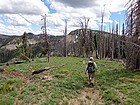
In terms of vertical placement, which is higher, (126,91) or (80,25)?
(80,25)

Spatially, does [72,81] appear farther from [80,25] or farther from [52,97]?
[80,25]

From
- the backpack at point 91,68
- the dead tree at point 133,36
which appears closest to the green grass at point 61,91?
the backpack at point 91,68

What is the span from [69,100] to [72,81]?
15.5 ft

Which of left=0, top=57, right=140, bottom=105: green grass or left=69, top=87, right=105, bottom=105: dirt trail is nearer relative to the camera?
left=0, top=57, right=140, bottom=105: green grass

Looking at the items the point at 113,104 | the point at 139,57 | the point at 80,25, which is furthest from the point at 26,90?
the point at 80,25

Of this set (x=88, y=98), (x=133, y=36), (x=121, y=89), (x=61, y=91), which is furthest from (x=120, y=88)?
(x=133, y=36)

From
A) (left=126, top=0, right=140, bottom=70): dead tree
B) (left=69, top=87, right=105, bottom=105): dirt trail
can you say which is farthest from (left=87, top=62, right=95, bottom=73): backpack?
(left=126, top=0, right=140, bottom=70): dead tree

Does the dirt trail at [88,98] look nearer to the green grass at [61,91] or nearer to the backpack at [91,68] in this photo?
the green grass at [61,91]

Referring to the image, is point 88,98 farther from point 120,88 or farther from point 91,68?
point 91,68

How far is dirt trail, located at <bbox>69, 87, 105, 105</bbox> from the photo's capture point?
640 inches

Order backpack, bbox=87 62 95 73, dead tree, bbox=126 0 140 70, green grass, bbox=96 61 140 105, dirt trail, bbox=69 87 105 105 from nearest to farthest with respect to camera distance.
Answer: dirt trail, bbox=69 87 105 105
green grass, bbox=96 61 140 105
backpack, bbox=87 62 95 73
dead tree, bbox=126 0 140 70

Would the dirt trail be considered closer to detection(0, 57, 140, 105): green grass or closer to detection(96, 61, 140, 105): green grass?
detection(0, 57, 140, 105): green grass

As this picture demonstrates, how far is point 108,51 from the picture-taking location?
312 feet

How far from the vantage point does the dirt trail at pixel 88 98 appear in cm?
1627
